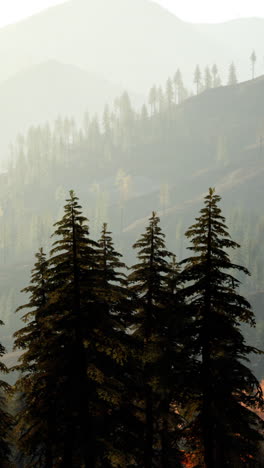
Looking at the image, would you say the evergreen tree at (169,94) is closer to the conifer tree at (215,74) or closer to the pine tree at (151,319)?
the conifer tree at (215,74)

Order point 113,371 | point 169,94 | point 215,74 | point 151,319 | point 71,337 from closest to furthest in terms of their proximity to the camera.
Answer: point 71,337
point 113,371
point 151,319
point 169,94
point 215,74

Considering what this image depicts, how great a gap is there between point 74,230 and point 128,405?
277 inches

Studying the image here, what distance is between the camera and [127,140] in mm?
160750

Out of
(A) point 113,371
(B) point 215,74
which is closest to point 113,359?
(A) point 113,371

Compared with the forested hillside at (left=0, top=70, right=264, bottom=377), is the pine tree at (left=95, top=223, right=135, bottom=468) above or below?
below

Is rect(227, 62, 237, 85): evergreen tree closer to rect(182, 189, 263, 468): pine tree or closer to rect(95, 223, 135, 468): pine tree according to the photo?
rect(95, 223, 135, 468): pine tree

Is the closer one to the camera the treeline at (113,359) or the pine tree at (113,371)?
the pine tree at (113,371)

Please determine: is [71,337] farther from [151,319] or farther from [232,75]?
[232,75]

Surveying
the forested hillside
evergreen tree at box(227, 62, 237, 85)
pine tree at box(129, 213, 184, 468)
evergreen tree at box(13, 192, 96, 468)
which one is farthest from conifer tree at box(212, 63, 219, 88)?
evergreen tree at box(13, 192, 96, 468)

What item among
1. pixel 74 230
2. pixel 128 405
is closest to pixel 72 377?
pixel 128 405

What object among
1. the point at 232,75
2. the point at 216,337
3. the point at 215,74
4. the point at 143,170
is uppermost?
the point at 215,74

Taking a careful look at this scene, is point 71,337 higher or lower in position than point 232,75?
lower

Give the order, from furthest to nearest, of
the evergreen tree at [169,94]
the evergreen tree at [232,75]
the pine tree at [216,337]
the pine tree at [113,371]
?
1. the evergreen tree at [232,75]
2. the evergreen tree at [169,94]
3. the pine tree at [216,337]
4. the pine tree at [113,371]

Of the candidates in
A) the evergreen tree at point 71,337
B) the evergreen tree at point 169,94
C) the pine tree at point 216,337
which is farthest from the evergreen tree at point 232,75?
the evergreen tree at point 71,337
